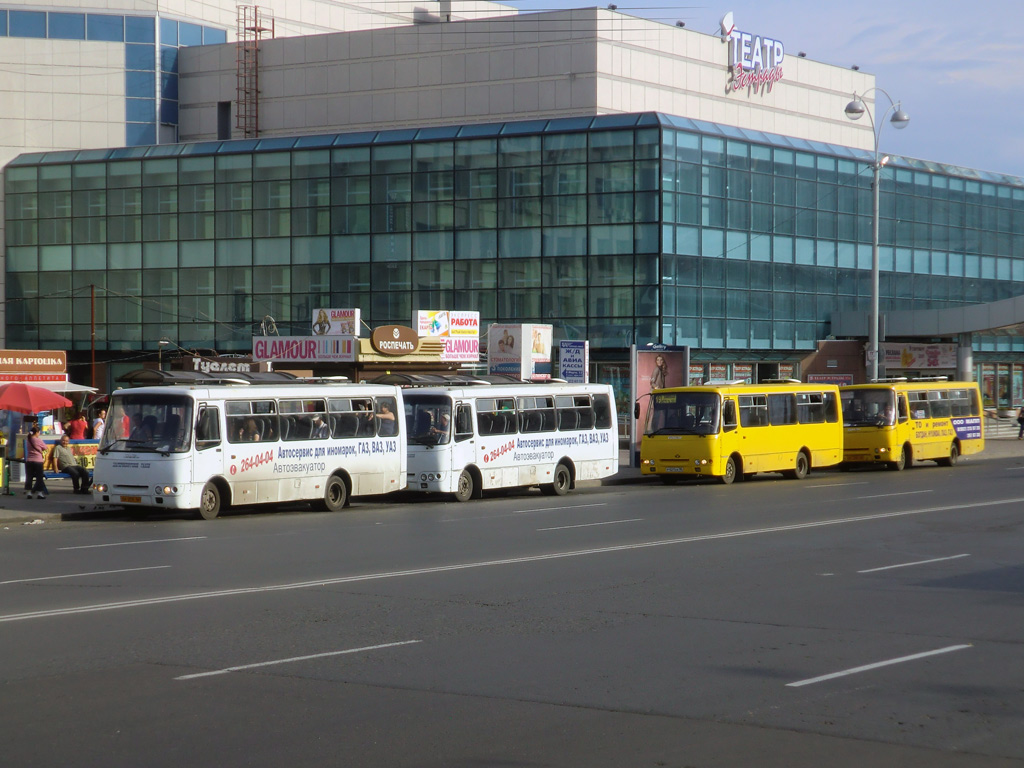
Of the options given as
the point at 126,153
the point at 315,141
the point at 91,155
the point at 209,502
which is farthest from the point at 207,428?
the point at 91,155

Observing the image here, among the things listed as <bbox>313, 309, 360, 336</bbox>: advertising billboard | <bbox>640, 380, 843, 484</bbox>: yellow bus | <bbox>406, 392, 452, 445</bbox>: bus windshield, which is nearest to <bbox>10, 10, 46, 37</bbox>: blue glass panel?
<bbox>313, 309, 360, 336</bbox>: advertising billboard

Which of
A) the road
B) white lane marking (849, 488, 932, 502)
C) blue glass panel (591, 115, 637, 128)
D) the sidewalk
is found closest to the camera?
the road

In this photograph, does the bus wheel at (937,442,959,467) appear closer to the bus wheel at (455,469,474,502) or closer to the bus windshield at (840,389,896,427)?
the bus windshield at (840,389,896,427)

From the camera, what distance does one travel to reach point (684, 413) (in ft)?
103

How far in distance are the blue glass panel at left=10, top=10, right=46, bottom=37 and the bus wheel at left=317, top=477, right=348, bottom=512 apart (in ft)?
154

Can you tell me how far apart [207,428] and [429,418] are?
5.70 m

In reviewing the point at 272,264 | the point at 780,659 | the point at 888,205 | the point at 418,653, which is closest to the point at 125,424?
the point at 418,653

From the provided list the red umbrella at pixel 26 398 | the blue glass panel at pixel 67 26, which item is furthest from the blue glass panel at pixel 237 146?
the red umbrella at pixel 26 398

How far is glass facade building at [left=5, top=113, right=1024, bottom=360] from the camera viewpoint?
50281 millimetres

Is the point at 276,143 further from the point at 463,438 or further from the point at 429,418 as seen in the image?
the point at 463,438

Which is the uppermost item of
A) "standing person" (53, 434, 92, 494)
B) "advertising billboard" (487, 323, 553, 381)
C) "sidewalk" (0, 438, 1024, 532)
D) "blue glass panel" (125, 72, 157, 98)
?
"blue glass panel" (125, 72, 157, 98)

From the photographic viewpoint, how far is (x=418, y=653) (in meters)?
9.23

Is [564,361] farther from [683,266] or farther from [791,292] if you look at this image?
[791,292]

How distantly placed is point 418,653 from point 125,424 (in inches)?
557
